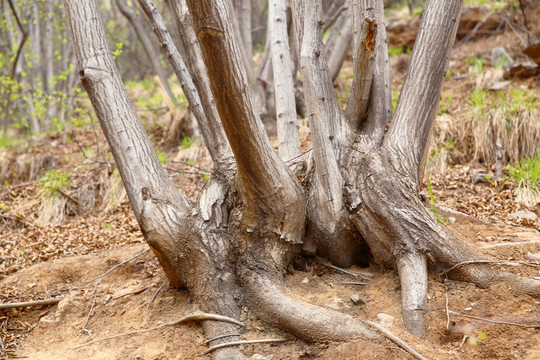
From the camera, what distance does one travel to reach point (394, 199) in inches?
112

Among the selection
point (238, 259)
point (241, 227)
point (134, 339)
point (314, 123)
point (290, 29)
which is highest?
point (290, 29)

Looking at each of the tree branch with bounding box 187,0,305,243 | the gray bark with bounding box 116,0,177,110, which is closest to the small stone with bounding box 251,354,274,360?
the tree branch with bounding box 187,0,305,243

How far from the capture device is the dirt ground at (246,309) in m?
2.38

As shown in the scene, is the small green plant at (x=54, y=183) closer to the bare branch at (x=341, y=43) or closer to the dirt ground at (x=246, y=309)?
the dirt ground at (x=246, y=309)

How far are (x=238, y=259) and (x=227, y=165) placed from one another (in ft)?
2.32

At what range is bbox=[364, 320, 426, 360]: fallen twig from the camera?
2.17m

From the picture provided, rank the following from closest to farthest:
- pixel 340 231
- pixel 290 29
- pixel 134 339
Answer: pixel 134 339
pixel 340 231
pixel 290 29

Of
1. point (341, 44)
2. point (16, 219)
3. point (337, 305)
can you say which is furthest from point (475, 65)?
point (16, 219)

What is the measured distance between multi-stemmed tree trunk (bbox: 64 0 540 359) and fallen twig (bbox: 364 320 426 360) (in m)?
0.09

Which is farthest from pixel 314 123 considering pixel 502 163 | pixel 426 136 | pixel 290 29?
pixel 290 29

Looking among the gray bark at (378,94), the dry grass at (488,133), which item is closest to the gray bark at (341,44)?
the dry grass at (488,133)

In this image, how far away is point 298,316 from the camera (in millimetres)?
2520

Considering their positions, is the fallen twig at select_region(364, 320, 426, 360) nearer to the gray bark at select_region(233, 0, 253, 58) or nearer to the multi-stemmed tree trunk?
the multi-stemmed tree trunk

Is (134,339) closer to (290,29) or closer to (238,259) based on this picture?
(238,259)
